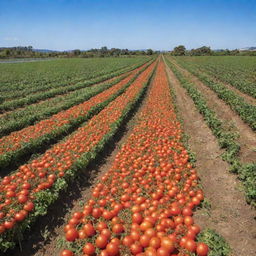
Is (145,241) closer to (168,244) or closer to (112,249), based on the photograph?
(168,244)

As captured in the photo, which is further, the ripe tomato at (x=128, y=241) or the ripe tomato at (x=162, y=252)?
the ripe tomato at (x=128, y=241)

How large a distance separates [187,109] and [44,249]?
48.0 feet

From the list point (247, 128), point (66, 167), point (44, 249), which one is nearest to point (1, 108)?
point (66, 167)

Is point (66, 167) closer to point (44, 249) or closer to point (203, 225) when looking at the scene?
point (44, 249)

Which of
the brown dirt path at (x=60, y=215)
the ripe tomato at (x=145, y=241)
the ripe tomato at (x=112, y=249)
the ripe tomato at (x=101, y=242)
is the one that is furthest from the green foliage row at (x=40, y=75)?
the ripe tomato at (x=145, y=241)

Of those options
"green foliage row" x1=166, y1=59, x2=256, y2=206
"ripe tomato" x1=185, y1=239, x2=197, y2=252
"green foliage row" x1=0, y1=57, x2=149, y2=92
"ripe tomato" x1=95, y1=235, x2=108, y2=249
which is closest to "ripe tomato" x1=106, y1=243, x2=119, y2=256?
"ripe tomato" x1=95, y1=235, x2=108, y2=249

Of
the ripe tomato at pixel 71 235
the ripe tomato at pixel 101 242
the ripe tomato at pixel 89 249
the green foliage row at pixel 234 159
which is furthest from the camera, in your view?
the green foliage row at pixel 234 159

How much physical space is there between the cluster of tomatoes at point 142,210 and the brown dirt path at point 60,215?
1.85ft

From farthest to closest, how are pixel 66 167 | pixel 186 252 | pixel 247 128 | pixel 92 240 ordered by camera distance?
1. pixel 247 128
2. pixel 66 167
3. pixel 92 240
4. pixel 186 252

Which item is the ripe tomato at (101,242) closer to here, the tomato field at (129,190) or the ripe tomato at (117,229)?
the tomato field at (129,190)

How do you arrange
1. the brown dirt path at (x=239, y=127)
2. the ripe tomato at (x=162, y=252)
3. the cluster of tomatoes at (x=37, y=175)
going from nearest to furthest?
the ripe tomato at (x=162, y=252) < the cluster of tomatoes at (x=37, y=175) < the brown dirt path at (x=239, y=127)

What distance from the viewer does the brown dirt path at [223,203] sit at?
16.6 feet

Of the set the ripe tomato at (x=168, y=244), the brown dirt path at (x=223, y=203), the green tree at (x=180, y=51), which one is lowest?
the brown dirt path at (x=223, y=203)

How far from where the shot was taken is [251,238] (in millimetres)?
5055
